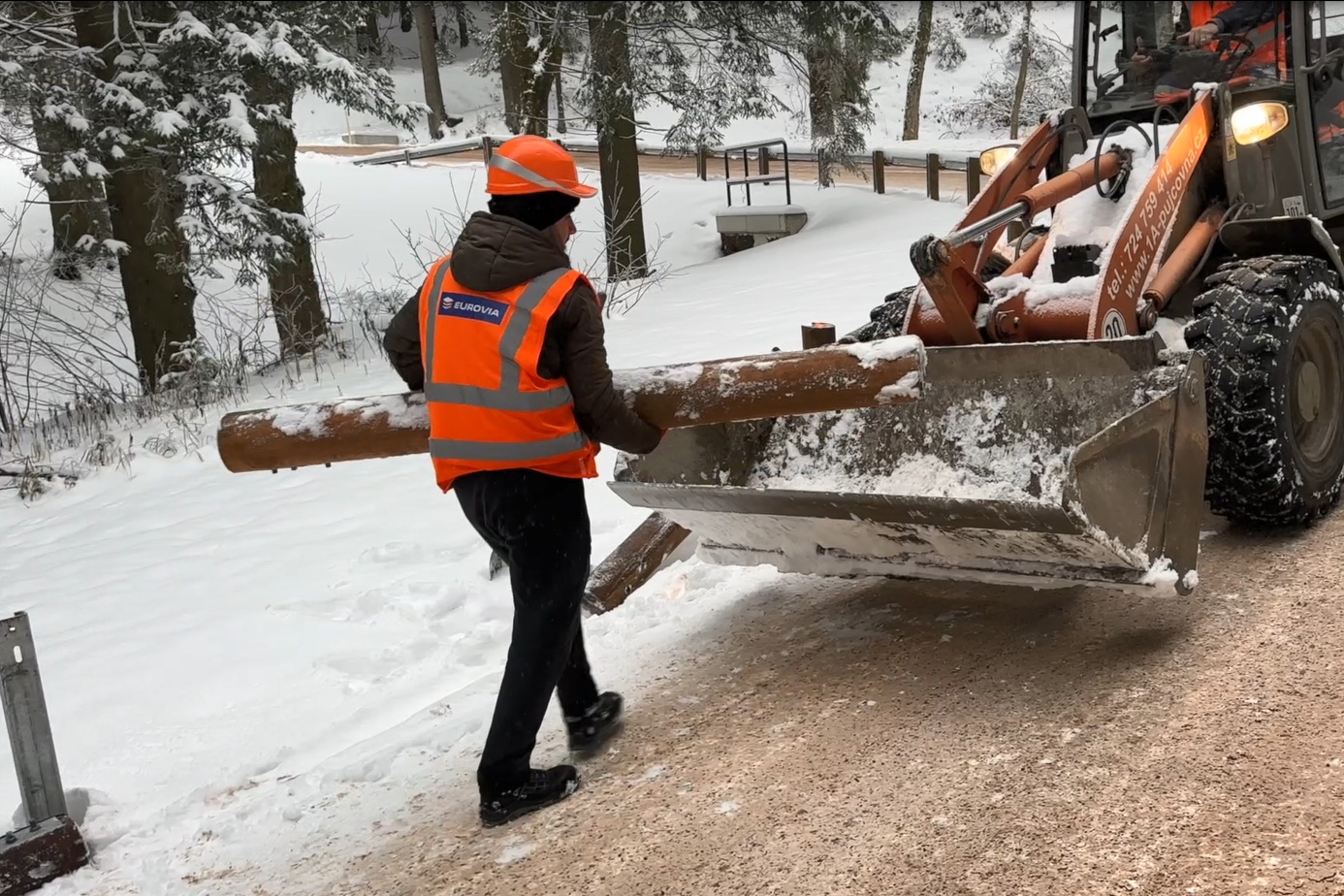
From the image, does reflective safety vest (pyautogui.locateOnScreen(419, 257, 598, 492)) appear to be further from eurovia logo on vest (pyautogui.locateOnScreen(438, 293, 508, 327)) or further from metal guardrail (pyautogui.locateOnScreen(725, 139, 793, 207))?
metal guardrail (pyautogui.locateOnScreen(725, 139, 793, 207))

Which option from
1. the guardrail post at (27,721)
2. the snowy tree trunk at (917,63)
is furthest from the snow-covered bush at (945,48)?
the guardrail post at (27,721)

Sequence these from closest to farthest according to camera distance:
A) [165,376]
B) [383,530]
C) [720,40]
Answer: [383,530] < [165,376] < [720,40]

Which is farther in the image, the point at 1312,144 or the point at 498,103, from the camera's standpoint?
the point at 498,103

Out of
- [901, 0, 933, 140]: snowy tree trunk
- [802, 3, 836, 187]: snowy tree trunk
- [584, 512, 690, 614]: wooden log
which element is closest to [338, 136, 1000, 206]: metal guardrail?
[802, 3, 836, 187]: snowy tree trunk

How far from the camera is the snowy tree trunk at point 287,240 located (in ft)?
37.8

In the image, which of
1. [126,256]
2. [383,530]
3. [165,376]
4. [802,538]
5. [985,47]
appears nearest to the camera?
[802,538]

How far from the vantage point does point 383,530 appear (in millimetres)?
6691

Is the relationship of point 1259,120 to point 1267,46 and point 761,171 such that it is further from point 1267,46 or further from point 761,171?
point 761,171

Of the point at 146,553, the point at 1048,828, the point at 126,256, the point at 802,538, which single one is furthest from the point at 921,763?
the point at 126,256

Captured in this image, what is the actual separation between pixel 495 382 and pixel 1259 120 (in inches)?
153

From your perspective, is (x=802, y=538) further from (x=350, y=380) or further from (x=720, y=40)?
(x=720, y=40)

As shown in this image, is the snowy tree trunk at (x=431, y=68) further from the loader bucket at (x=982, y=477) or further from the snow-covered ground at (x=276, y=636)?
the loader bucket at (x=982, y=477)

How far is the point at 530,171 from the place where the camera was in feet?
11.2

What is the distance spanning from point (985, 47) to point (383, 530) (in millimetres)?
42074
